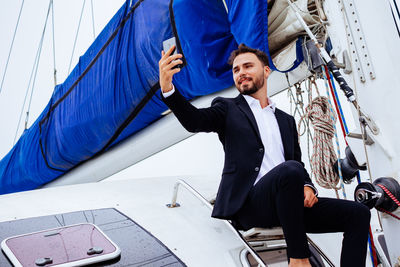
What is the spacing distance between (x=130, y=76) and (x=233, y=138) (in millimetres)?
1251

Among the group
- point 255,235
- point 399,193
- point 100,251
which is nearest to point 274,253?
point 255,235

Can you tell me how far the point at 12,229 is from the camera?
135 cm

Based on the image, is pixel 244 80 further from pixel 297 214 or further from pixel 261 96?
pixel 297 214

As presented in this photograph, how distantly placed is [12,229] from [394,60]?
4.74 feet

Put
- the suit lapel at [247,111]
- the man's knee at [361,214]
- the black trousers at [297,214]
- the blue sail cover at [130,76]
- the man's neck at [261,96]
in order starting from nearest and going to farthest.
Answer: the black trousers at [297,214]
the man's knee at [361,214]
the suit lapel at [247,111]
the man's neck at [261,96]
the blue sail cover at [130,76]

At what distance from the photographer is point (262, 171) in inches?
49.0

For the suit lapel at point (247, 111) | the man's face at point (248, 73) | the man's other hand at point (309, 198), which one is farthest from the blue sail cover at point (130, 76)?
the man's other hand at point (309, 198)

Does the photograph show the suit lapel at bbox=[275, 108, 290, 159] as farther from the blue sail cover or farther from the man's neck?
the blue sail cover

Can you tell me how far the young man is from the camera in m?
1.02

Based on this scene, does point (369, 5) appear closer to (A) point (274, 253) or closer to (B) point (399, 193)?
(B) point (399, 193)

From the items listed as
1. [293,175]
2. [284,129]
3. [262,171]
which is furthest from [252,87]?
[293,175]

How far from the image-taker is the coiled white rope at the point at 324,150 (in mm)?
1532

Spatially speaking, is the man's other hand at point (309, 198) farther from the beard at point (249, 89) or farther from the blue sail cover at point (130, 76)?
the blue sail cover at point (130, 76)

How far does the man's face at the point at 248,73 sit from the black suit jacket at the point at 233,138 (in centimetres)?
5
